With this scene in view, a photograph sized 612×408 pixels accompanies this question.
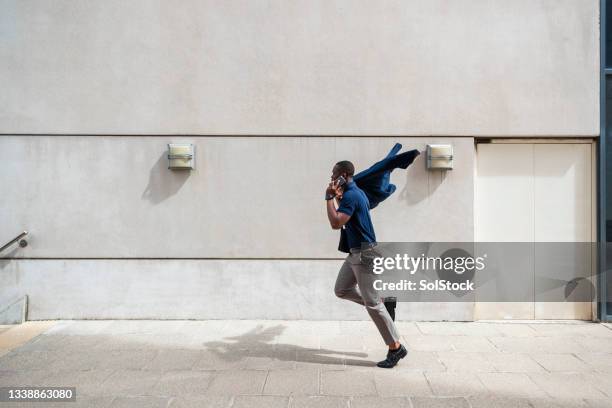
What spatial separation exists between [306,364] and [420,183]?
305cm

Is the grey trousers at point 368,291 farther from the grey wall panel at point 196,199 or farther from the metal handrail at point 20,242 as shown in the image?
the metal handrail at point 20,242

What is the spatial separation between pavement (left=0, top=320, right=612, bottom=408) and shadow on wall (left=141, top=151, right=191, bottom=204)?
70.2 inches

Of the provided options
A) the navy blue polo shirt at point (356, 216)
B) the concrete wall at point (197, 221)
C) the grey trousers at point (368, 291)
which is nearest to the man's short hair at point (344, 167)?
the navy blue polo shirt at point (356, 216)

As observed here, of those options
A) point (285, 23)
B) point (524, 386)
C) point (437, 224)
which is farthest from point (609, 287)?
point (285, 23)

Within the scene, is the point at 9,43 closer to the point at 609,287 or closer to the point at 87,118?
the point at 87,118

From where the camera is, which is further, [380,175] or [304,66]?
[304,66]

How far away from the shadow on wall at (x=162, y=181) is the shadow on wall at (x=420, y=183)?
3154 mm

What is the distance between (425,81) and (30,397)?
19.3 ft

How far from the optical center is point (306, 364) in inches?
187

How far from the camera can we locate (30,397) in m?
4.01

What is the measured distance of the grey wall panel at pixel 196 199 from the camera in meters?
6.32

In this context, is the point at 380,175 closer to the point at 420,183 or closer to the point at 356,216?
the point at 356,216

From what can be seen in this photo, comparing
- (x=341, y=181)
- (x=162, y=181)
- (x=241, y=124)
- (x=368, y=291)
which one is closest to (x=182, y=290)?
(x=162, y=181)

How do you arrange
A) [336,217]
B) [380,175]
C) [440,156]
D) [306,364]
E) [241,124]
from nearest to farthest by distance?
1. [336,217]
2. [306,364]
3. [380,175]
4. [440,156]
5. [241,124]
